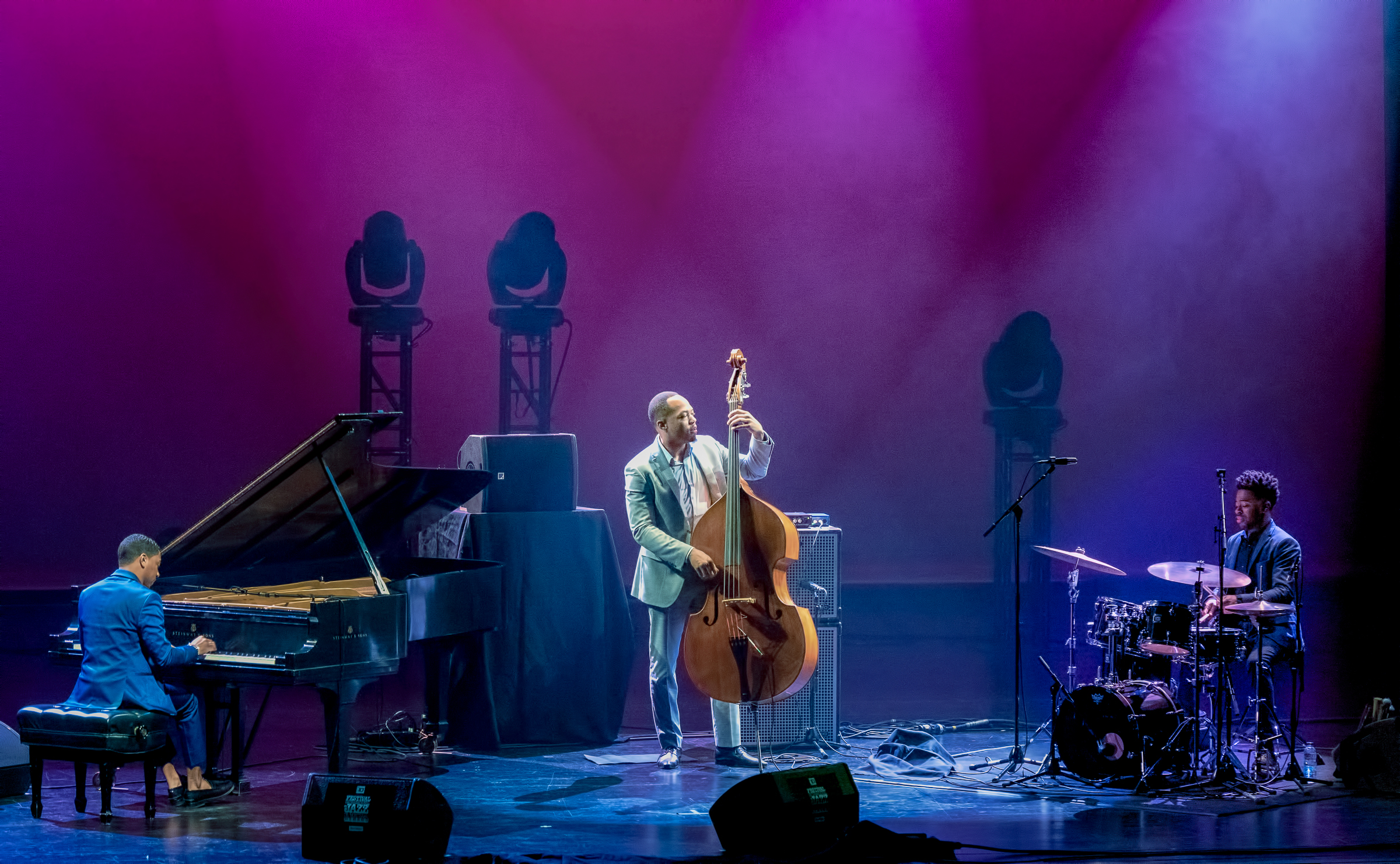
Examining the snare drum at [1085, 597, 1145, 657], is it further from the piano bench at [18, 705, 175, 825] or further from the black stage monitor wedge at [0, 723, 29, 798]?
the black stage monitor wedge at [0, 723, 29, 798]

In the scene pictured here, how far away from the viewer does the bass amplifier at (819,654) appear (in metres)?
6.66

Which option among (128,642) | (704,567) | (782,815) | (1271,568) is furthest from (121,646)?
(1271,568)

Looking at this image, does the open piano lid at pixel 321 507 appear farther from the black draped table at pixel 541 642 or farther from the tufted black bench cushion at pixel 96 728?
the tufted black bench cushion at pixel 96 728

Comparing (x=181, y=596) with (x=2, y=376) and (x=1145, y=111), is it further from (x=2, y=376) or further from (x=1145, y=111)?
(x=1145, y=111)

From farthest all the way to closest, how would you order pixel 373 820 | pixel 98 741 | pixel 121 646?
pixel 121 646, pixel 98 741, pixel 373 820

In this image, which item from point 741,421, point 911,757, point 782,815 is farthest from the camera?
point 911,757

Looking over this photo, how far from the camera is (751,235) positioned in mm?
8773

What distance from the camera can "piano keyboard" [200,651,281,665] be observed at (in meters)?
5.25

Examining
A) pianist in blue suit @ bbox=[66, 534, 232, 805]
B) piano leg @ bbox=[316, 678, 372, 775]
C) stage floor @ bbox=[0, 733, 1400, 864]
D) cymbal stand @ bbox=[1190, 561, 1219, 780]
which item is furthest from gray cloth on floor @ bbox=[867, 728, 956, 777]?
pianist in blue suit @ bbox=[66, 534, 232, 805]

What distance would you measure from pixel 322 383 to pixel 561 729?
2.80 metres

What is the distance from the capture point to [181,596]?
18.9ft

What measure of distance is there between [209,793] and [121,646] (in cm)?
79

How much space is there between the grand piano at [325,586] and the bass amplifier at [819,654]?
1.40 metres

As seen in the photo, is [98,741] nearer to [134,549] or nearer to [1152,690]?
[134,549]
